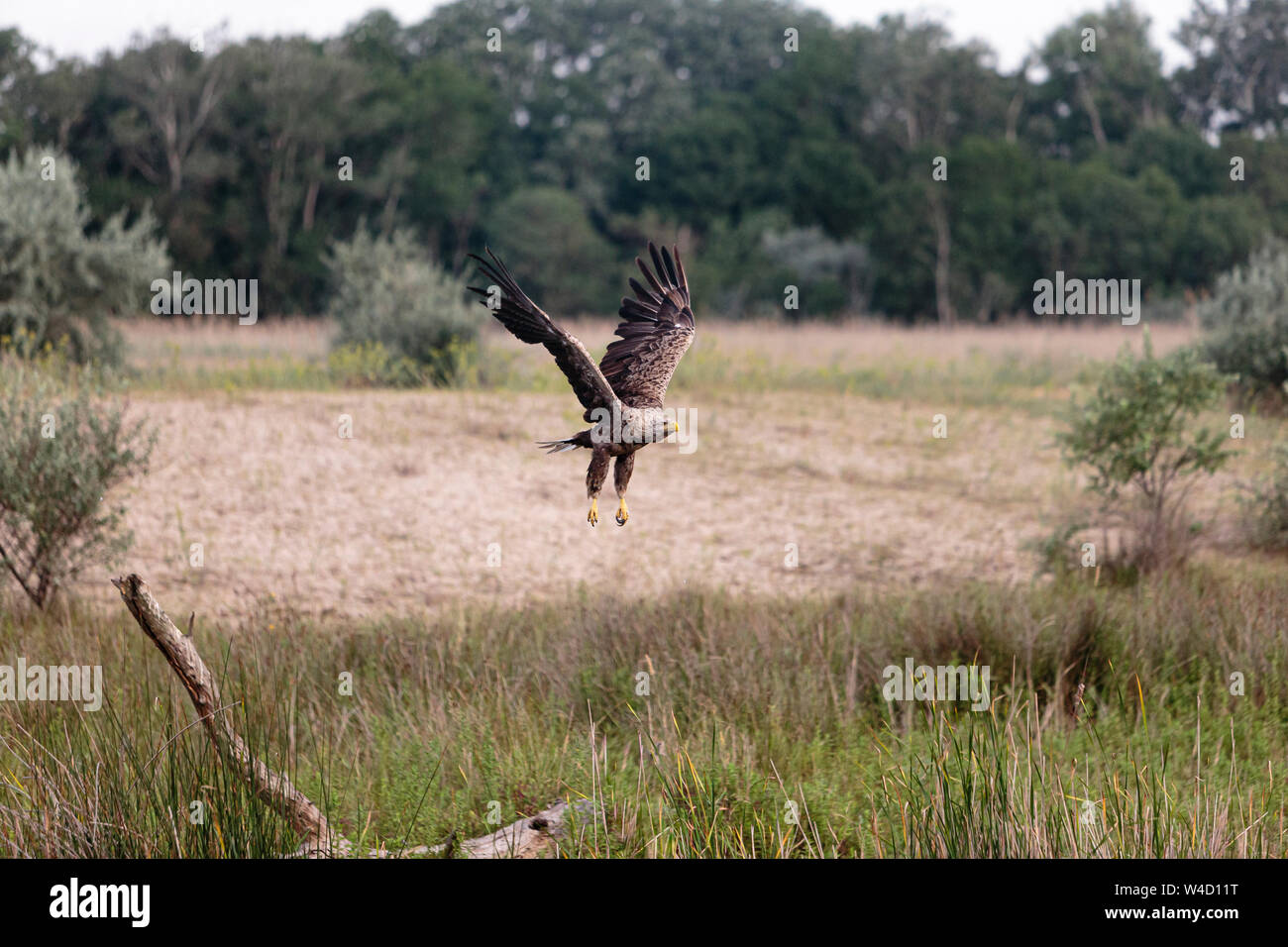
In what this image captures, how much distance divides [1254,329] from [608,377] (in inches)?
562

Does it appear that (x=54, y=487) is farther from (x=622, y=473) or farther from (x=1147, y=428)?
(x=1147, y=428)

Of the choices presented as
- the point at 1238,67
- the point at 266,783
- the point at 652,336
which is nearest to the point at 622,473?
the point at 652,336

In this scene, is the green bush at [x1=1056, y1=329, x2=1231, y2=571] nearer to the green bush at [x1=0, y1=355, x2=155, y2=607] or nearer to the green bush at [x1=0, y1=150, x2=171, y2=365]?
the green bush at [x1=0, y1=355, x2=155, y2=607]

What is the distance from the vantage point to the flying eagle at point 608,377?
1.84 meters

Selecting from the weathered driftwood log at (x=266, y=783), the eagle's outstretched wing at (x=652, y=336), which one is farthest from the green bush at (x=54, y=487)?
the eagle's outstretched wing at (x=652, y=336)

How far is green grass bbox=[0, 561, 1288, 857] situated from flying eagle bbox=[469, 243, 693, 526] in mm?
1541

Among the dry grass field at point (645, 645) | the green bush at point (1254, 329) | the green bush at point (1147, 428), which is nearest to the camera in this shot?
the dry grass field at point (645, 645)

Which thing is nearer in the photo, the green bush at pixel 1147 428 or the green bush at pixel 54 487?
the green bush at pixel 54 487

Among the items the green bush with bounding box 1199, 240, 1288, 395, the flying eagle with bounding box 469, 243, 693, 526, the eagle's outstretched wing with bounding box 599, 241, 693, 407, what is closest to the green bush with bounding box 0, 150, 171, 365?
the eagle's outstretched wing with bounding box 599, 241, 693, 407

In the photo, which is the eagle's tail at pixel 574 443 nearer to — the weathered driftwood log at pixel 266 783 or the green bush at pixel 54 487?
the weathered driftwood log at pixel 266 783

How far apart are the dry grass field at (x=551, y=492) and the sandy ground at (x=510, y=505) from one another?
0.03 m

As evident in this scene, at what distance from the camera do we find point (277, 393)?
41.0ft
